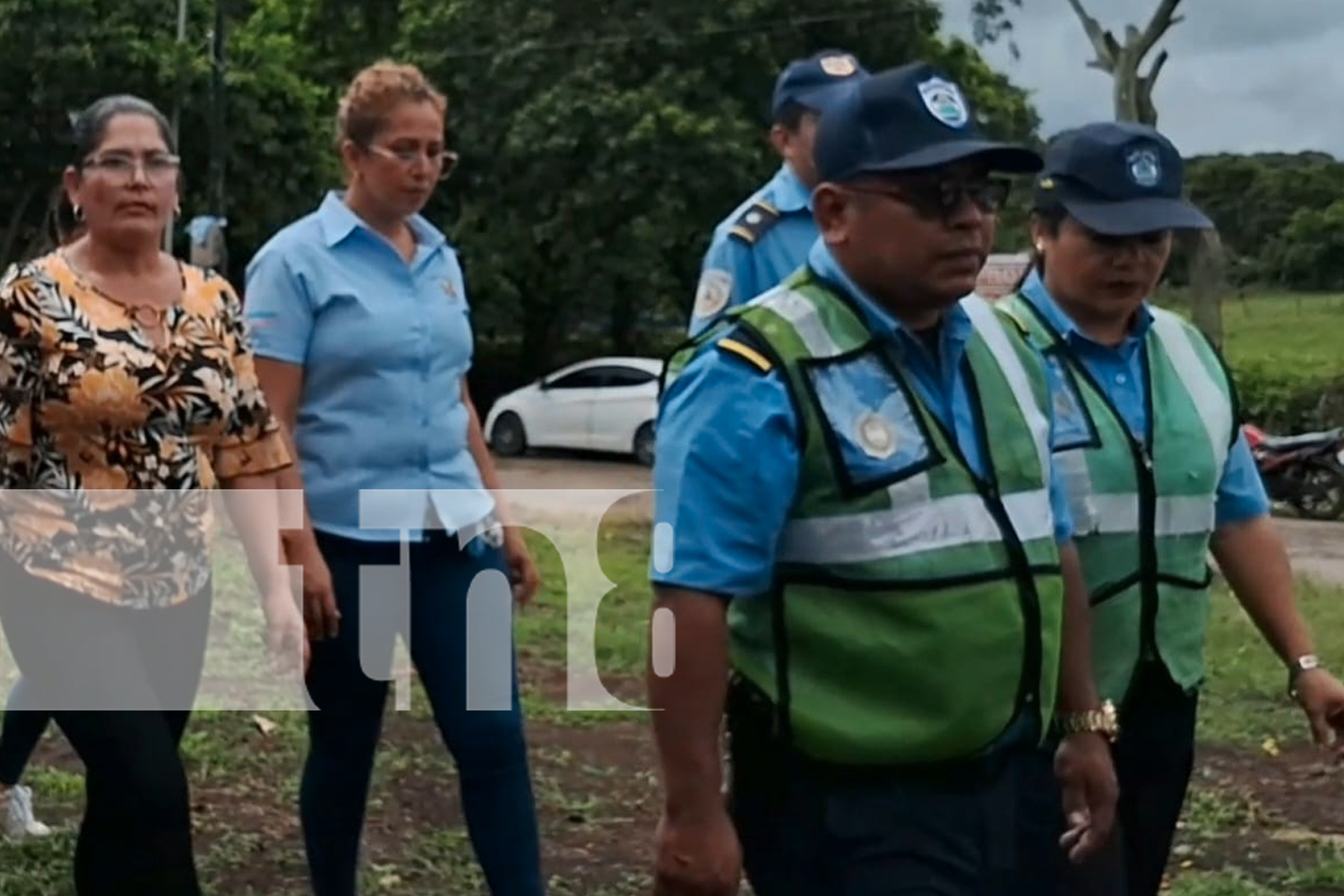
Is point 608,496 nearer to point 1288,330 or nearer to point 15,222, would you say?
point 15,222

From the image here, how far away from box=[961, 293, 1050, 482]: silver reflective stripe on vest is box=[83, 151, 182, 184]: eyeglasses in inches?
64.7

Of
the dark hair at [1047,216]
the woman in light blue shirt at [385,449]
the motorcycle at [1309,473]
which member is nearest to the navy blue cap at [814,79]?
the woman in light blue shirt at [385,449]

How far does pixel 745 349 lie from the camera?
276 cm

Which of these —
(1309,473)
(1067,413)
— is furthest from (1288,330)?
(1067,413)

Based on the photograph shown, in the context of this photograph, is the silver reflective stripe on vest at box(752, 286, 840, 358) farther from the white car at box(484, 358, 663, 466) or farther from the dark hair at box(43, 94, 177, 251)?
the white car at box(484, 358, 663, 466)

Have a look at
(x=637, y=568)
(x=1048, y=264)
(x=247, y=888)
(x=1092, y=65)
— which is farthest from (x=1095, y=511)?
(x=1092, y=65)

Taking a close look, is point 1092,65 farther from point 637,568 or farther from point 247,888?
point 247,888

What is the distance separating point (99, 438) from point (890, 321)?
65.8 inches

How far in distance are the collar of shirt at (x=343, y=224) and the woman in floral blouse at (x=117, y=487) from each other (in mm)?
463

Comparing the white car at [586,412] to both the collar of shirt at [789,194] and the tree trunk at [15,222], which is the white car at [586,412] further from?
the collar of shirt at [789,194]

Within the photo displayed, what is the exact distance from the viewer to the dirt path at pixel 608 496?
16.2 meters

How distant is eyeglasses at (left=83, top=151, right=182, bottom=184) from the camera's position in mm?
3971

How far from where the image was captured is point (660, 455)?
2838 mm

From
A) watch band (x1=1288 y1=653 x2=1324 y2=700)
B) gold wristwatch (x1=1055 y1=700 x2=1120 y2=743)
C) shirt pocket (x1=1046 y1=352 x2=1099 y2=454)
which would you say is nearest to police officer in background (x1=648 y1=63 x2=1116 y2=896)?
gold wristwatch (x1=1055 y1=700 x2=1120 y2=743)
